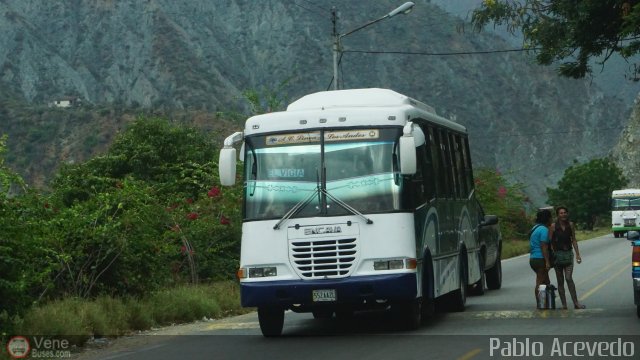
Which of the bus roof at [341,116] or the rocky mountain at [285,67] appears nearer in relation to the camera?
the bus roof at [341,116]

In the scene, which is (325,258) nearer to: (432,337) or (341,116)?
(432,337)

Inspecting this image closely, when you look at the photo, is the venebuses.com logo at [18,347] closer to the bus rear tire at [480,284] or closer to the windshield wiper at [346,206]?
the windshield wiper at [346,206]

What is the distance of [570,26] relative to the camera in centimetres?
1803

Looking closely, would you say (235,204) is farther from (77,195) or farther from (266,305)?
(266,305)

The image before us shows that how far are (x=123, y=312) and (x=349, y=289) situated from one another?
15.6ft

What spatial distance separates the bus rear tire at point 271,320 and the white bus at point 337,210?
18mm

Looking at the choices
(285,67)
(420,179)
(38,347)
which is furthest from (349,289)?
(285,67)

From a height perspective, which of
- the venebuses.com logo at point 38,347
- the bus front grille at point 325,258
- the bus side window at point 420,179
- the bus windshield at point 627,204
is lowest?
the venebuses.com logo at point 38,347

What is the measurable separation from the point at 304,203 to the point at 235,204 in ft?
40.2

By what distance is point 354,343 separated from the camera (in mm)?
14375

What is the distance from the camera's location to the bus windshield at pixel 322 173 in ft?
50.0

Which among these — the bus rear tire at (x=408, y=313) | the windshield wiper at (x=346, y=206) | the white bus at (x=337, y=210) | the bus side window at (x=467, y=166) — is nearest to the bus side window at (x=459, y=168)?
the bus side window at (x=467, y=166)

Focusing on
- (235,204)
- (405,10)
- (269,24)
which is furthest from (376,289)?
(269,24)

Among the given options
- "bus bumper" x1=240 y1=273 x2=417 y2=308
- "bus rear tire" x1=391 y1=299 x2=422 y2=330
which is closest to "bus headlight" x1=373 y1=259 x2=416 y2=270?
"bus bumper" x1=240 y1=273 x2=417 y2=308
